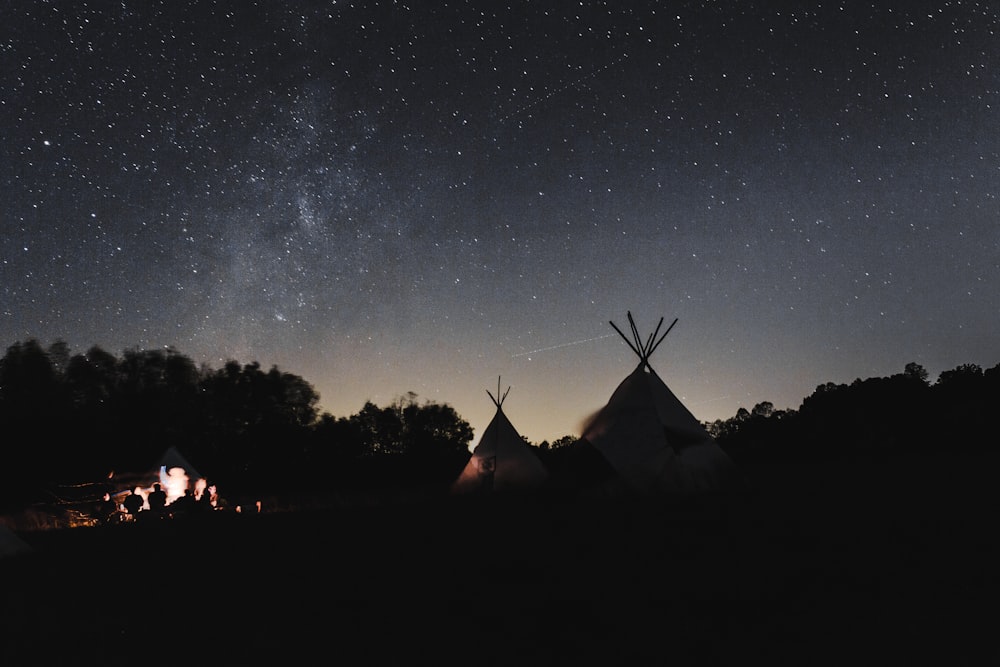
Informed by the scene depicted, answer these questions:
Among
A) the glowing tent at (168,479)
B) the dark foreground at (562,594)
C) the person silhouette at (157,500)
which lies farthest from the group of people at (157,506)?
the dark foreground at (562,594)

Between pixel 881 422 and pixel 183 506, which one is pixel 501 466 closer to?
pixel 183 506

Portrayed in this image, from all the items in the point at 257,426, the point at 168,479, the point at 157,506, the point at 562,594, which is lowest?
the point at 562,594

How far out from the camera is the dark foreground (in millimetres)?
2730

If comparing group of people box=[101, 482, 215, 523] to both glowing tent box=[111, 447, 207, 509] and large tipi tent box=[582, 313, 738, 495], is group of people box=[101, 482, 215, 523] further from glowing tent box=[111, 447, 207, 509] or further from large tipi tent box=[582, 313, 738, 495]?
large tipi tent box=[582, 313, 738, 495]

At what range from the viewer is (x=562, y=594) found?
3574 mm

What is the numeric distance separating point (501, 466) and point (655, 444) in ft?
17.5

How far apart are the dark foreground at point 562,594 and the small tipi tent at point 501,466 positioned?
6937mm

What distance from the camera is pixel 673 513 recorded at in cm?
664

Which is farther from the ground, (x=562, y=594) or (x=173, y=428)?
(x=173, y=428)

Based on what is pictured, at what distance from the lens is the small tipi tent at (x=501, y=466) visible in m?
13.5

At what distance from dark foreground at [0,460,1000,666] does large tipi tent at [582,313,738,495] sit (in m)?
2.19

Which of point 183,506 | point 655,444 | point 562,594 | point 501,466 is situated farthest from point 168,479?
point 562,594

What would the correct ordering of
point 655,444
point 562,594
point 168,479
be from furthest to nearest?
point 168,479 → point 655,444 → point 562,594

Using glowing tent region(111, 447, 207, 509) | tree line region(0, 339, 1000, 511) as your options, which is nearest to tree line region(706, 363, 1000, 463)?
tree line region(0, 339, 1000, 511)
